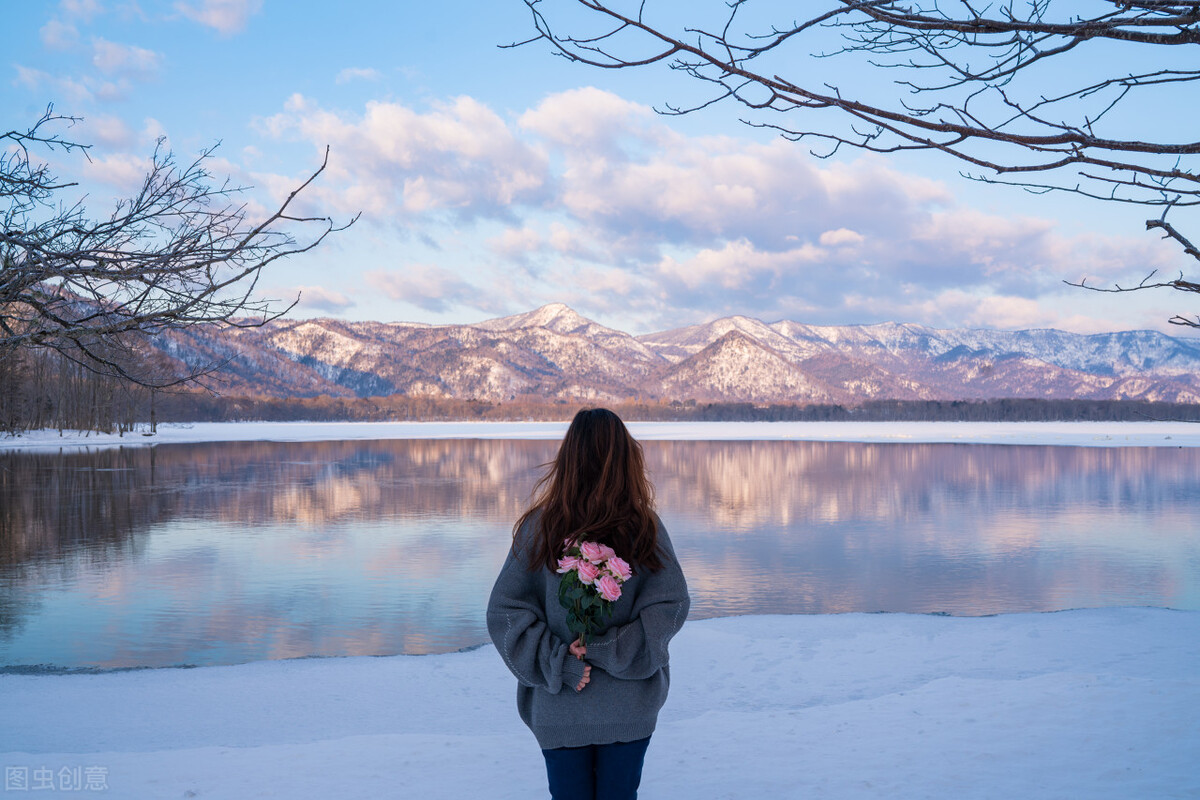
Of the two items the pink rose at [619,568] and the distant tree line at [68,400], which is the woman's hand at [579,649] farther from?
the distant tree line at [68,400]

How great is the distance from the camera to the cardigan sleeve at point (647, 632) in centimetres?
233

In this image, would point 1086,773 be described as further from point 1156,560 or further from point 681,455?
point 681,455

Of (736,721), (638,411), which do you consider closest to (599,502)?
(736,721)

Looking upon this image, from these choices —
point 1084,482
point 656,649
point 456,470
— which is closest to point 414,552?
point 656,649

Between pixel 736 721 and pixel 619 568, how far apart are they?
3.42m

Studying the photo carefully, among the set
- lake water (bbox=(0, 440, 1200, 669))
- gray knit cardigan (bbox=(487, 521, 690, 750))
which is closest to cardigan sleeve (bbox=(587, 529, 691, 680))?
gray knit cardigan (bbox=(487, 521, 690, 750))

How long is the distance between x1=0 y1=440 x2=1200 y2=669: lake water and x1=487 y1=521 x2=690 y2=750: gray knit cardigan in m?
6.16

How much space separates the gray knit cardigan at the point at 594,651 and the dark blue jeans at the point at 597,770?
38 mm

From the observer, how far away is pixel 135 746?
5.14 metres

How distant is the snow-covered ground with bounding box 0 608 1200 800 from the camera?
421 centimetres

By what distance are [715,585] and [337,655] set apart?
4.88m

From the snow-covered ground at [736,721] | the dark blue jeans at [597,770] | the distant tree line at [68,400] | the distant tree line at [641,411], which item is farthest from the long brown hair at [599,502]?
the distant tree line at [641,411]

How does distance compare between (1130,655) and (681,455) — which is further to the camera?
(681,455)

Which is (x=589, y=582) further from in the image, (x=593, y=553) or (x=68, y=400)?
(x=68, y=400)
